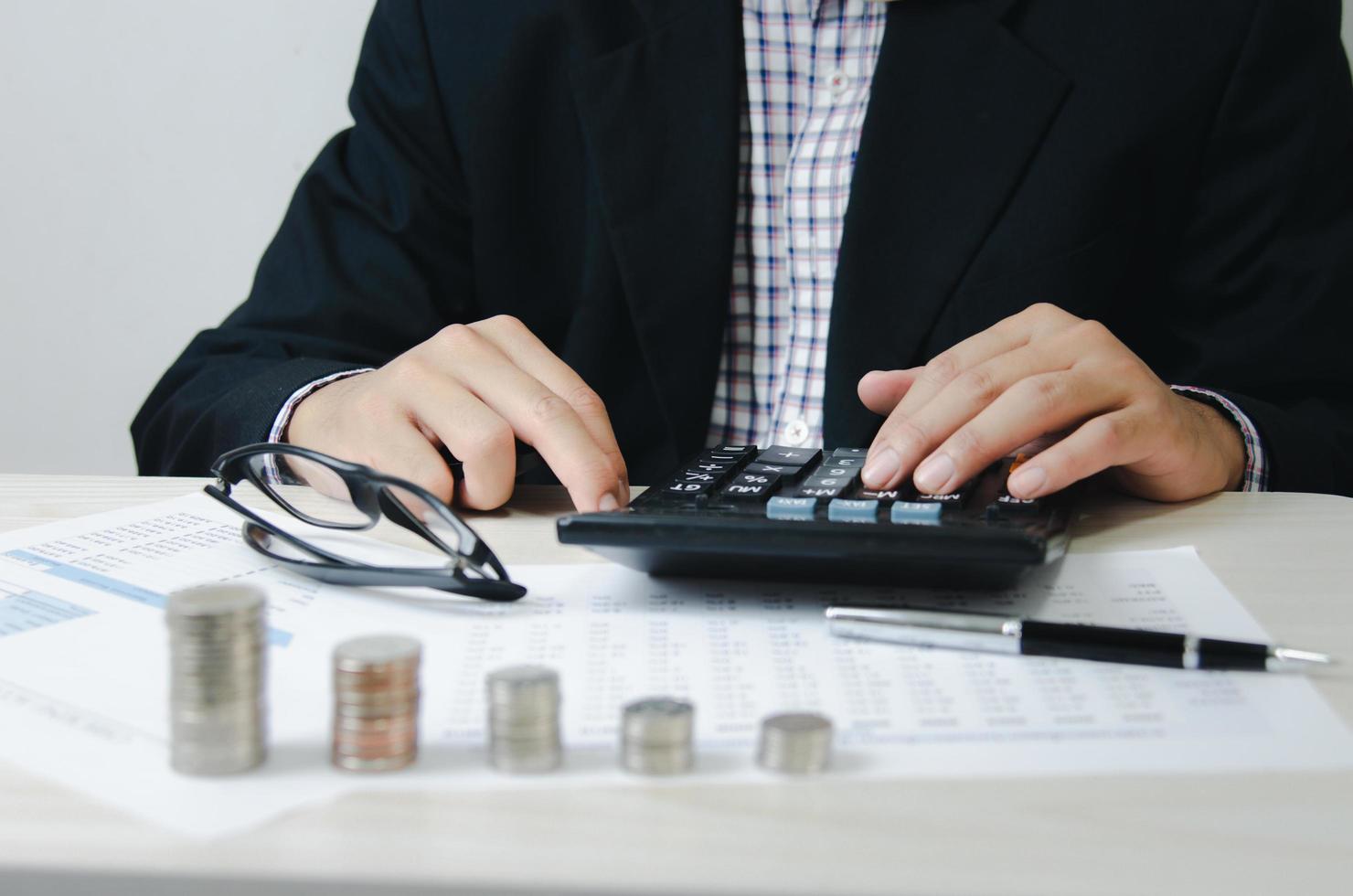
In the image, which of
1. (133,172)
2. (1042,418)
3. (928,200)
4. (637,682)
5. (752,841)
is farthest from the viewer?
(133,172)

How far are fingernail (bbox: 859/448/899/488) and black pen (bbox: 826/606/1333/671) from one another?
0.13 metres

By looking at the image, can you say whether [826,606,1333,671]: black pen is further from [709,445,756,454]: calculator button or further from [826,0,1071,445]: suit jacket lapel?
[826,0,1071,445]: suit jacket lapel

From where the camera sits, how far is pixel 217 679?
1.05 feet

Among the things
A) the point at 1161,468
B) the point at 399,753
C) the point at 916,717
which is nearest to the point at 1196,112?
the point at 1161,468

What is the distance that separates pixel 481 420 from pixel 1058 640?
33 centimetres

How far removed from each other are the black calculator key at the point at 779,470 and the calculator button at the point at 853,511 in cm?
8

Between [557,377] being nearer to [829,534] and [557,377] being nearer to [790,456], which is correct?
[790,456]

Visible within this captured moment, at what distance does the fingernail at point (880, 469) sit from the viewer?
0.57 metres

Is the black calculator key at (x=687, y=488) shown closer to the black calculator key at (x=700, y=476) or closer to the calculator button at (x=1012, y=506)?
the black calculator key at (x=700, y=476)

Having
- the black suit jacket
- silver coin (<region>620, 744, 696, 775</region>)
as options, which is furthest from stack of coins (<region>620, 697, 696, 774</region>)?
the black suit jacket

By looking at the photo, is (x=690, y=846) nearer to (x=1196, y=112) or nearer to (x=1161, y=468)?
(x=1161, y=468)

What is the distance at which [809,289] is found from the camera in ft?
3.23

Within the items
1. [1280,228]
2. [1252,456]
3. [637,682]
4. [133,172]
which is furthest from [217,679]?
[133,172]

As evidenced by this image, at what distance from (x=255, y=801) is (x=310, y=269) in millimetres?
736
